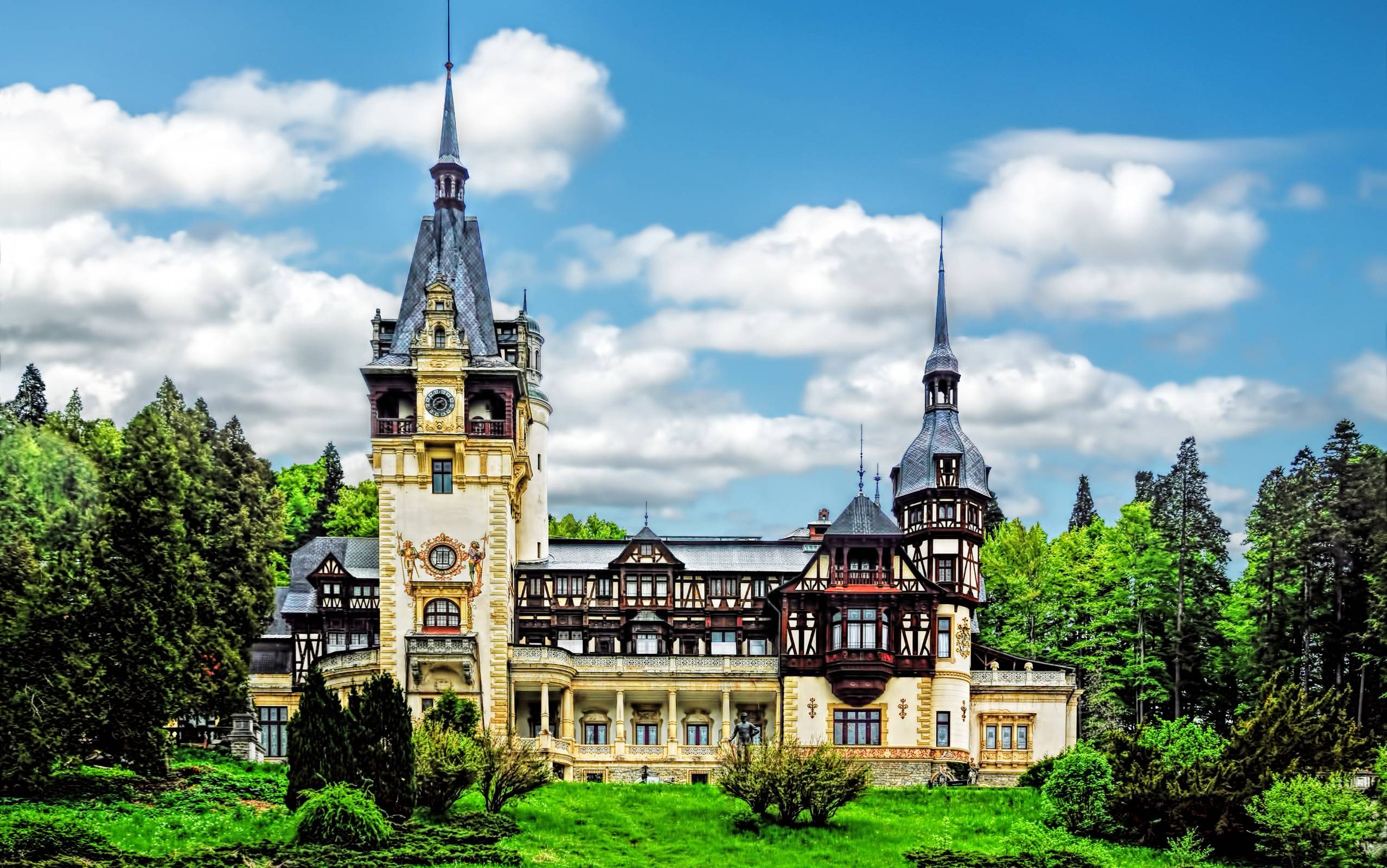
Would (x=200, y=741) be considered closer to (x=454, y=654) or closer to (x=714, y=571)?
(x=454, y=654)

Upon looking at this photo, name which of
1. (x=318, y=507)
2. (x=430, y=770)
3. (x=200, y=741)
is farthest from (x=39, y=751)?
(x=318, y=507)

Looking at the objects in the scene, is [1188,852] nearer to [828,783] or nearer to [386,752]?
[828,783]

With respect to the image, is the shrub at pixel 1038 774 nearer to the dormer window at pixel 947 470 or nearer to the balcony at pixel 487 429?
the dormer window at pixel 947 470

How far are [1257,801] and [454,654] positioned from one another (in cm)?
3347

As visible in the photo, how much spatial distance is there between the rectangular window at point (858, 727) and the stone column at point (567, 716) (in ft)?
37.8

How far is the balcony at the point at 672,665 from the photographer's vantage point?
72875 mm

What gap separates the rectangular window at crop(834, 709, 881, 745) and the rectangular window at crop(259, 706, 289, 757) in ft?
81.0

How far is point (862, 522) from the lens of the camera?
7225cm

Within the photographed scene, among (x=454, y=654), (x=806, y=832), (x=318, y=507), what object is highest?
(x=318, y=507)

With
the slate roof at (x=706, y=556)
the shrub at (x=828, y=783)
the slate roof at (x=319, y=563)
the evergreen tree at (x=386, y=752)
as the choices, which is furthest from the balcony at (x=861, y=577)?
the evergreen tree at (x=386, y=752)

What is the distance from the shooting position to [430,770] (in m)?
49.8

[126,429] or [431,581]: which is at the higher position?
[126,429]

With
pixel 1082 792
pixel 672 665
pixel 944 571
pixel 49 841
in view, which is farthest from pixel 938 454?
pixel 49 841

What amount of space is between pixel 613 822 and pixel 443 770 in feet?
21.3
